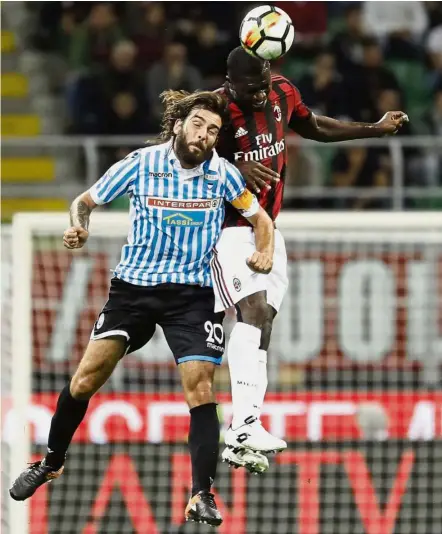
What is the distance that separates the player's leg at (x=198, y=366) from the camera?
6727mm

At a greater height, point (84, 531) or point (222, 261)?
point (222, 261)

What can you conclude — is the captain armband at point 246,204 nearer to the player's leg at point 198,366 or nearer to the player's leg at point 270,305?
the player's leg at point 270,305

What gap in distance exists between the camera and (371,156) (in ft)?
42.3

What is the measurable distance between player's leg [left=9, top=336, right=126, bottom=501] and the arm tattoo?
23.8 inches

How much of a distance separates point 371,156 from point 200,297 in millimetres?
6278

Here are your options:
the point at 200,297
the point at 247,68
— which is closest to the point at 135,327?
the point at 200,297

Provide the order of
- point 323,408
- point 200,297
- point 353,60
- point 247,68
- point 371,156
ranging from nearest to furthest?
point 247,68 → point 200,297 → point 323,408 → point 371,156 → point 353,60

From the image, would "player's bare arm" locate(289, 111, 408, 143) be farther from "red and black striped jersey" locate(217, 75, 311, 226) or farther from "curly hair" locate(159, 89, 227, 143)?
"curly hair" locate(159, 89, 227, 143)

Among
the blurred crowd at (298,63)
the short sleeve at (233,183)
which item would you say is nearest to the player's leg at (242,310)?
the short sleeve at (233,183)

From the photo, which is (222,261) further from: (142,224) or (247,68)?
(247,68)

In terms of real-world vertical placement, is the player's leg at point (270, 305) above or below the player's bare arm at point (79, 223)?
below

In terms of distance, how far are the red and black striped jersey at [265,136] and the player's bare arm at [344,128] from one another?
19cm

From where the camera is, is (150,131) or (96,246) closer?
(96,246)

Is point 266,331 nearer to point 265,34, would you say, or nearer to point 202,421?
point 202,421
